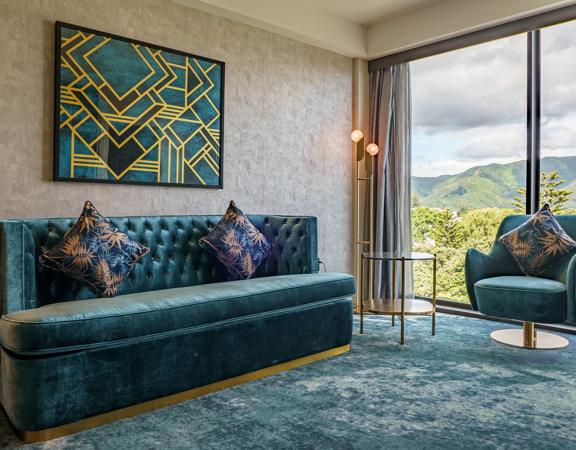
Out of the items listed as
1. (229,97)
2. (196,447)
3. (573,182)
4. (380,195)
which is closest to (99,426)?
(196,447)

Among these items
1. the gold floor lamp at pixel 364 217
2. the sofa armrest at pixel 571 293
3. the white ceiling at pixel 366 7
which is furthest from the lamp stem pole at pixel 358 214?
the sofa armrest at pixel 571 293

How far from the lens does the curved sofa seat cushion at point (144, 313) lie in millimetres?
1999

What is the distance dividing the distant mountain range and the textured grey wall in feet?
4.40

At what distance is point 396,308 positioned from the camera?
3709 mm

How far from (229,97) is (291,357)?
2.17 metres

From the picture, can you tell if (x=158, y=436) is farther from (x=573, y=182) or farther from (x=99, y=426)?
(x=573, y=182)

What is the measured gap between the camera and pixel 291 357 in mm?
2982

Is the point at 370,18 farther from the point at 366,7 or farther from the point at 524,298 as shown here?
the point at 524,298

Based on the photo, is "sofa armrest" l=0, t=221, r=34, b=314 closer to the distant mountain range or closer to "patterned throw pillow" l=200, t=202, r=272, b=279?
"patterned throw pillow" l=200, t=202, r=272, b=279

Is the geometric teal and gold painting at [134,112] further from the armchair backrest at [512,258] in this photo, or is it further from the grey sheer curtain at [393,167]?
the armchair backrest at [512,258]

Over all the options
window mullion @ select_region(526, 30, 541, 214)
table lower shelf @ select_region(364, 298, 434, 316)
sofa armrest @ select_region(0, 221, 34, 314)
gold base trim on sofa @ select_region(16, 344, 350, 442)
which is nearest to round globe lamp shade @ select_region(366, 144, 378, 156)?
window mullion @ select_region(526, 30, 541, 214)

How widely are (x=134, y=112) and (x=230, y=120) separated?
84 cm

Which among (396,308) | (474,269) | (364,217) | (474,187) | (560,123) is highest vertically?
(560,123)

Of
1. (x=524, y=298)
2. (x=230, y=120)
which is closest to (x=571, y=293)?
(x=524, y=298)
